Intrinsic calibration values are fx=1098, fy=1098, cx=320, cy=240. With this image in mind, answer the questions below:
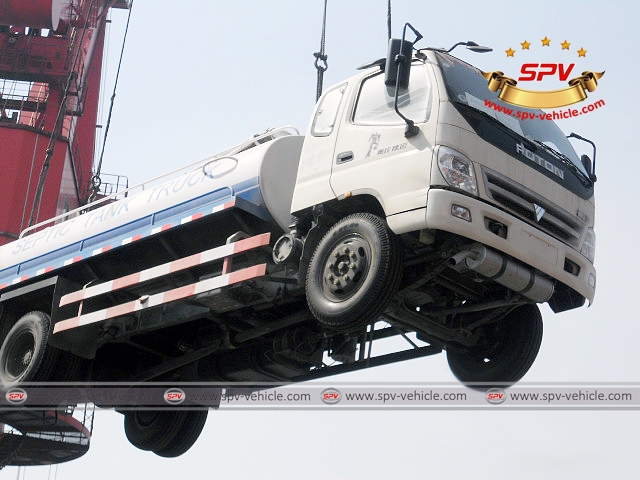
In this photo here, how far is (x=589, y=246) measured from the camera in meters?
9.49

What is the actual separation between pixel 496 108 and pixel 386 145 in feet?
3.54

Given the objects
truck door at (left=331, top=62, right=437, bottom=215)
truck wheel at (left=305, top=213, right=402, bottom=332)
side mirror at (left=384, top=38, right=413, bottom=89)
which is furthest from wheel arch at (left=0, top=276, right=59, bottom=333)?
side mirror at (left=384, top=38, right=413, bottom=89)

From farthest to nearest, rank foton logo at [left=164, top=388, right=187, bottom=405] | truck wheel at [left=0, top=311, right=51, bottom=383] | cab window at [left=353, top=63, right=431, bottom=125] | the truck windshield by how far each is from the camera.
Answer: foton logo at [left=164, top=388, right=187, bottom=405] → truck wheel at [left=0, top=311, right=51, bottom=383] → the truck windshield → cab window at [left=353, top=63, right=431, bottom=125]

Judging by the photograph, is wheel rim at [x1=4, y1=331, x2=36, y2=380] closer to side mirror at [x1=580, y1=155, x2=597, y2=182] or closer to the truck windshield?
the truck windshield

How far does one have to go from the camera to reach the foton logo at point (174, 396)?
11.9m

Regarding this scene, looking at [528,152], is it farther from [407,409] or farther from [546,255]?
[407,409]

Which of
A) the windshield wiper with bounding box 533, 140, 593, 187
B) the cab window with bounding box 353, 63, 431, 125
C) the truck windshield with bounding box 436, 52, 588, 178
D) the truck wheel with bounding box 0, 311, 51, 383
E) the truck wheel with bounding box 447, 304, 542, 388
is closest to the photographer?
the cab window with bounding box 353, 63, 431, 125

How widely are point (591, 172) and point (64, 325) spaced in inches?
206

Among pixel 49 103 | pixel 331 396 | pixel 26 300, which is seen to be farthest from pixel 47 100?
pixel 331 396

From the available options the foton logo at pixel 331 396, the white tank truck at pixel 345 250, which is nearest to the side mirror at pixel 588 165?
the white tank truck at pixel 345 250

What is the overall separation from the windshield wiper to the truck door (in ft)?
3.91

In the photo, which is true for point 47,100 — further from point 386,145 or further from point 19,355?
point 386,145

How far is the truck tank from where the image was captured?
31.2 ft

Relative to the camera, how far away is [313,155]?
936cm
